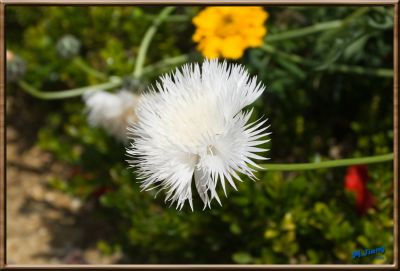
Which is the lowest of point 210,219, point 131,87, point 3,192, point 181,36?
point 210,219

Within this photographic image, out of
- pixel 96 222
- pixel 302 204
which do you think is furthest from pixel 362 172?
pixel 96 222

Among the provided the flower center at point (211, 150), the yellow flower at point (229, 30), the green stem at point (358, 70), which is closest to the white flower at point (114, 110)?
the yellow flower at point (229, 30)

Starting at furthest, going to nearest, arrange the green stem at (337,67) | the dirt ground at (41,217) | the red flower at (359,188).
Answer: the dirt ground at (41,217)
the green stem at (337,67)
the red flower at (359,188)

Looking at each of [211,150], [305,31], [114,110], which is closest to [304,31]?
[305,31]

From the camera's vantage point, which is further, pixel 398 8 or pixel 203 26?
pixel 203 26

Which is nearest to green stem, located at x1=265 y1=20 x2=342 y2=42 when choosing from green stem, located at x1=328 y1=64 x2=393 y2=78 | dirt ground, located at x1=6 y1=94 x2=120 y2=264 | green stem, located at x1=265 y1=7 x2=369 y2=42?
green stem, located at x1=265 y1=7 x2=369 y2=42

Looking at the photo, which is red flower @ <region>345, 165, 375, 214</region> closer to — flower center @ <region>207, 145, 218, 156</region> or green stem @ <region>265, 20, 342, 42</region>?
green stem @ <region>265, 20, 342, 42</region>

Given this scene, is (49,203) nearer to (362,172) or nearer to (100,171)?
(100,171)

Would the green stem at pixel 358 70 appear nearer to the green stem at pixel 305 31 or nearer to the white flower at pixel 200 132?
the green stem at pixel 305 31

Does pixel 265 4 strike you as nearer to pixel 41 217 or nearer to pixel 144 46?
pixel 144 46
